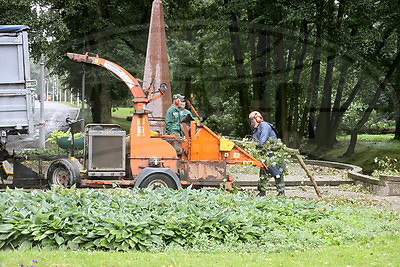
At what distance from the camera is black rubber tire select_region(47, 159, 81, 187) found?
1398cm

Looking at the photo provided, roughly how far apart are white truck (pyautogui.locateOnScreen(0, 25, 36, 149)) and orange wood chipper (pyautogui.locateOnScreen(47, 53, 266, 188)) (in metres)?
1.89

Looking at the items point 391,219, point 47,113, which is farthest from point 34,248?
point 47,113

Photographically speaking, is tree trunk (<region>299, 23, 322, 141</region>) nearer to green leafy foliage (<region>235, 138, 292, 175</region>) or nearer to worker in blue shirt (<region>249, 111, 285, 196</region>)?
worker in blue shirt (<region>249, 111, 285, 196</region>)

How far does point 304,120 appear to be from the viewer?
35.4 metres

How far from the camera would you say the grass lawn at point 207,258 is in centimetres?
747

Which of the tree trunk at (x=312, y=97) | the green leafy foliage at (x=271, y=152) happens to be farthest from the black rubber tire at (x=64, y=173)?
the tree trunk at (x=312, y=97)

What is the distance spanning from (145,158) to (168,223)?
5.54 m

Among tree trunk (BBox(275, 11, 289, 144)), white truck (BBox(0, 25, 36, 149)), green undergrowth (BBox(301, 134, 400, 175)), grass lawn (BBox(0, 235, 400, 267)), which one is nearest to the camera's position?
grass lawn (BBox(0, 235, 400, 267))

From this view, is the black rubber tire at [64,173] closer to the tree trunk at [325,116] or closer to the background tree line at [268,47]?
the background tree line at [268,47]

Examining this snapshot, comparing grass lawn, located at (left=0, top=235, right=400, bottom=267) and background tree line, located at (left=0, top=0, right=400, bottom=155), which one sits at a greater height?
background tree line, located at (left=0, top=0, right=400, bottom=155)

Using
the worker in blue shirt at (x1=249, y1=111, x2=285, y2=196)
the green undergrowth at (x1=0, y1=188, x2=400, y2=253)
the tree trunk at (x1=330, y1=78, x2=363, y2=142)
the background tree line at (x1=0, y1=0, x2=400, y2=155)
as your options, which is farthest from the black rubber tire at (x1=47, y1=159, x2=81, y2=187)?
the tree trunk at (x1=330, y1=78, x2=363, y2=142)

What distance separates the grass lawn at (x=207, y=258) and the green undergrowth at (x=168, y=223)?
31cm

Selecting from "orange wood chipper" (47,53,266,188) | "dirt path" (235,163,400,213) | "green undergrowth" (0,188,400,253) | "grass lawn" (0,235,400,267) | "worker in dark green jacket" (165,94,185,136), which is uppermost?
"worker in dark green jacket" (165,94,185,136)

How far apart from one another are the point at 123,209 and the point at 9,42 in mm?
7677
